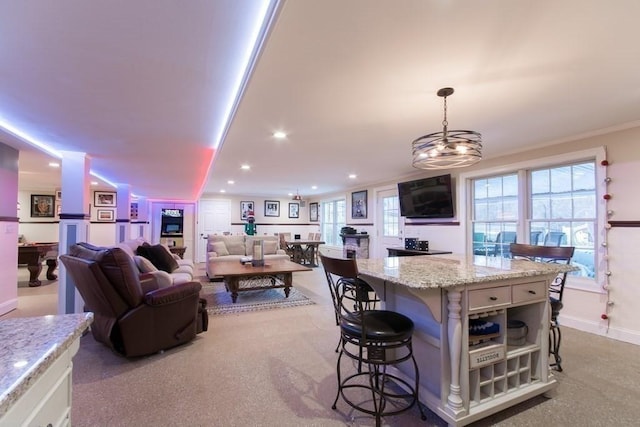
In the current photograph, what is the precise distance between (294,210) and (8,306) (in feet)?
24.3

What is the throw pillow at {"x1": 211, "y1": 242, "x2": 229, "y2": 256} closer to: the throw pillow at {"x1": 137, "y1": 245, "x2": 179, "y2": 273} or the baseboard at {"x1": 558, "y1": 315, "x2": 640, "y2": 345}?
the throw pillow at {"x1": 137, "y1": 245, "x2": 179, "y2": 273}

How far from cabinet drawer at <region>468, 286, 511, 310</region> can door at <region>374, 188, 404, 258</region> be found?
438 centimetres

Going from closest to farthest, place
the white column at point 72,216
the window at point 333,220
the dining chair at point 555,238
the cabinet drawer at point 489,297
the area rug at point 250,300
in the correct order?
the cabinet drawer at point 489,297
the white column at point 72,216
the dining chair at point 555,238
the area rug at point 250,300
the window at point 333,220

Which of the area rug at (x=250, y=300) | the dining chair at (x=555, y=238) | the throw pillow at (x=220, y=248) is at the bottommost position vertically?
the area rug at (x=250, y=300)

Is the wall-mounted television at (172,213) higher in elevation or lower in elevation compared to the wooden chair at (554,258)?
higher

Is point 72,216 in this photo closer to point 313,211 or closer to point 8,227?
point 8,227

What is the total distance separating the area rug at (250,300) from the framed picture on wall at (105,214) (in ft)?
17.8

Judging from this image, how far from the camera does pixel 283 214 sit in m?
10.3

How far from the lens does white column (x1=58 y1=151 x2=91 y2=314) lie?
140 inches

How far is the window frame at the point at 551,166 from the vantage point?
3.21 meters

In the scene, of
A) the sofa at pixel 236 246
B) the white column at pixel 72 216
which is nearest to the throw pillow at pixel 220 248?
the sofa at pixel 236 246

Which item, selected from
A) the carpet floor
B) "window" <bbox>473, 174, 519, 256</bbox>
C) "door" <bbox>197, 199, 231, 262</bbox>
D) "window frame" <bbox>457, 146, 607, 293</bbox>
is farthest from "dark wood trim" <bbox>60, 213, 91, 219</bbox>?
"door" <bbox>197, 199, 231, 262</bbox>

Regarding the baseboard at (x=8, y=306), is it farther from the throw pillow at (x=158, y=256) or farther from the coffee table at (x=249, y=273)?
the coffee table at (x=249, y=273)

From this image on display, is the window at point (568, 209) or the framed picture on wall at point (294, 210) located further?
the framed picture on wall at point (294, 210)
